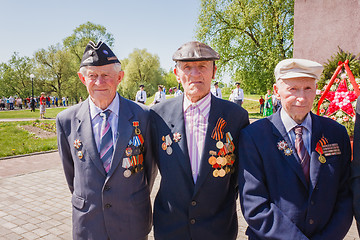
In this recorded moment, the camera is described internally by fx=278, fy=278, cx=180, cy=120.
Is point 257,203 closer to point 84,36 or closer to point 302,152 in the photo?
point 302,152

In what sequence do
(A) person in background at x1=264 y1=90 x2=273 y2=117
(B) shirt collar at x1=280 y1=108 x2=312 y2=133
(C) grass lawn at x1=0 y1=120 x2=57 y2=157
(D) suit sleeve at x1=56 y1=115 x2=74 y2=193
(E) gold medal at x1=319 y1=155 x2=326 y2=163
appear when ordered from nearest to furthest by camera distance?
(E) gold medal at x1=319 y1=155 x2=326 y2=163, (B) shirt collar at x1=280 y1=108 x2=312 y2=133, (D) suit sleeve at x1=56 y1=115 x2=74 y2=193, (C) grass lawn at x1=0 y1=120 x2=57 y2=157, (A) person in background at x1=264 y1=90 x2=273 y2=117

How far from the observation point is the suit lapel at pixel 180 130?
2170mm

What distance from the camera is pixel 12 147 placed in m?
9.64

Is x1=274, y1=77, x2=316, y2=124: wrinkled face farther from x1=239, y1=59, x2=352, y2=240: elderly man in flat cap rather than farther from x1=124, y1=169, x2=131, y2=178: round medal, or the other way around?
x1=124, y1=169, x2=131, y2=178: round medal

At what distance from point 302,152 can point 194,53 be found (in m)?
1.07

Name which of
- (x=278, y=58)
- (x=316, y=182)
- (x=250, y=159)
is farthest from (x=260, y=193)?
(x=278, y=58)

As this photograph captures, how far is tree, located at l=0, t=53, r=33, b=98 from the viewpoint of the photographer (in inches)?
1946

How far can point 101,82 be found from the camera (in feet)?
7.18

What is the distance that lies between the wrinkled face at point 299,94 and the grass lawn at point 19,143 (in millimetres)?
9147

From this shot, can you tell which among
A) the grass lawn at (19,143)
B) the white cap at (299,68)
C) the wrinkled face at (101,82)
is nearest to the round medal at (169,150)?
the wrinkled face at (101,82)

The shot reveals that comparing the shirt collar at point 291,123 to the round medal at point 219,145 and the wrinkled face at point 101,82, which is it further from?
the wrinkled face at point 101,82

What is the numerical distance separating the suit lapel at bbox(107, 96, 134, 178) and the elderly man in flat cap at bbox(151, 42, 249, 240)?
0.26 m

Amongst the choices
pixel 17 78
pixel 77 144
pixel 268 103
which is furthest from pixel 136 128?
pixel 17 78

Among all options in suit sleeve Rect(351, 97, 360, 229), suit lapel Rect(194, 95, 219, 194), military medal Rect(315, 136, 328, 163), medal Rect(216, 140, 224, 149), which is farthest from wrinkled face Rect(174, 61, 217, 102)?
suit sleeve Rect(351, 97, 360, 229)
